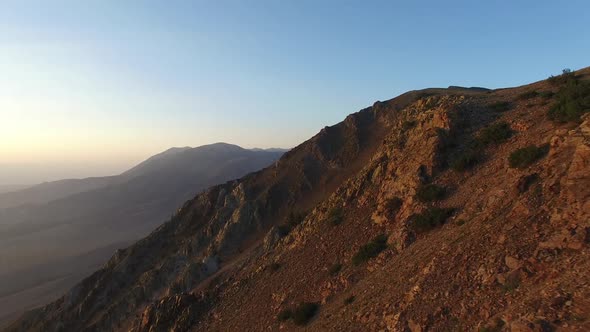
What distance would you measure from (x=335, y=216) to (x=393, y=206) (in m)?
4.84

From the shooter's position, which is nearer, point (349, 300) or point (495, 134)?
point (349, 300)

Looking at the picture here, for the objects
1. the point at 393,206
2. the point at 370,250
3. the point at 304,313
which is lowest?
the point at 304,313

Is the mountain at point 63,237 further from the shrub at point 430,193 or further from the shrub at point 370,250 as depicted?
the shrub at point 430,193

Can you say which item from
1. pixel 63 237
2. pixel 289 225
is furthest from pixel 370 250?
pixel 63 237

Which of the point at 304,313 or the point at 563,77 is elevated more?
the point at 563,77

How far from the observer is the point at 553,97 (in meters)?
24.7

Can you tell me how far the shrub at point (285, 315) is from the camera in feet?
66.4

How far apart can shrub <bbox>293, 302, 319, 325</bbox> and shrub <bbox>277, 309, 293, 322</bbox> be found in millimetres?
418

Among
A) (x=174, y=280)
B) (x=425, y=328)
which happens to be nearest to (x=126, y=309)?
(x=174, y=280)

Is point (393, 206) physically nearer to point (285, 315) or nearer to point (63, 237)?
point (285, 315)

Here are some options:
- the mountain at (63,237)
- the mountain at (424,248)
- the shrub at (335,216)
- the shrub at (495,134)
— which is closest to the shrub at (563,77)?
the mountain at (424,248)

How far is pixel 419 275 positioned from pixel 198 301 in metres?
17.1

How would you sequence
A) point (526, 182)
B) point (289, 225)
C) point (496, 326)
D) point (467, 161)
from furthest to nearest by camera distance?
point (289, 225)
point (467, 161)
point (526, 182)
point (496, 326)

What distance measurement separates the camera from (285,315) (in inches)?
802
